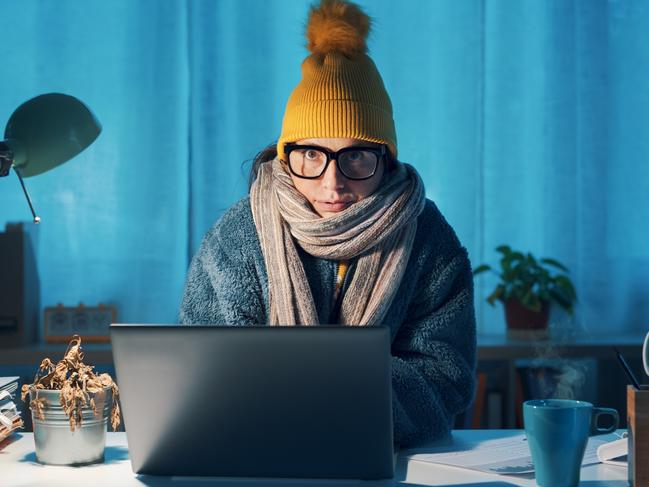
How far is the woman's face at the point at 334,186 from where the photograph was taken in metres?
1.58

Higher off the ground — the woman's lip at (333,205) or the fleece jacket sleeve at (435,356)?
the woman's lip at (333,205)

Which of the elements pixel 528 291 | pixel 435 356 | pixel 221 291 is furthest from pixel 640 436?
pixel 528 291

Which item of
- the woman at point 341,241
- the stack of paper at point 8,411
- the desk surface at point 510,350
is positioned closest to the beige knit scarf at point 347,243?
the woman at point 341,241

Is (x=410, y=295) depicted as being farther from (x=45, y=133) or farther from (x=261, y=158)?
(x=45, y=133)

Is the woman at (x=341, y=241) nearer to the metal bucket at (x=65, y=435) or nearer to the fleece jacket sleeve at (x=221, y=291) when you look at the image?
the fleece jacket sleeve at (x=221, y=291)

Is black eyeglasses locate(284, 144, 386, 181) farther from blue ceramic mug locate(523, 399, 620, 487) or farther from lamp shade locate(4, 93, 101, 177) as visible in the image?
blue ceramic mug locate(523, 399, 620, 487)

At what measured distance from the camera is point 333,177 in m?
1.58

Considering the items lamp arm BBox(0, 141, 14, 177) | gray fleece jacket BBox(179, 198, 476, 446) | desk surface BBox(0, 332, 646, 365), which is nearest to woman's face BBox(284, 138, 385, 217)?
gray fleece jacket BBox(179, 198, 476, 446)

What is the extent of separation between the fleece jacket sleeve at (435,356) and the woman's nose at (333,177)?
0.25 m

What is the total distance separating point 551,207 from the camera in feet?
9.62

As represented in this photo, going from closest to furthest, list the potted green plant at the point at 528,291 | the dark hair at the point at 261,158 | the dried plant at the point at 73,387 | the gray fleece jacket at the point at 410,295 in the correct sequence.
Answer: the dried plant at the point at 73,387 → the gray fleece jacket at the point at 410,295 → the dark hair at the point at 261,158 → the potted green plant at the point at 528,291

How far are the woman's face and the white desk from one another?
0.57m

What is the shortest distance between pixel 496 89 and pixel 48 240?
5.13ft

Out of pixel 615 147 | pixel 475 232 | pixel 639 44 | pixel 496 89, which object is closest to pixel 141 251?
pixel 475 232
